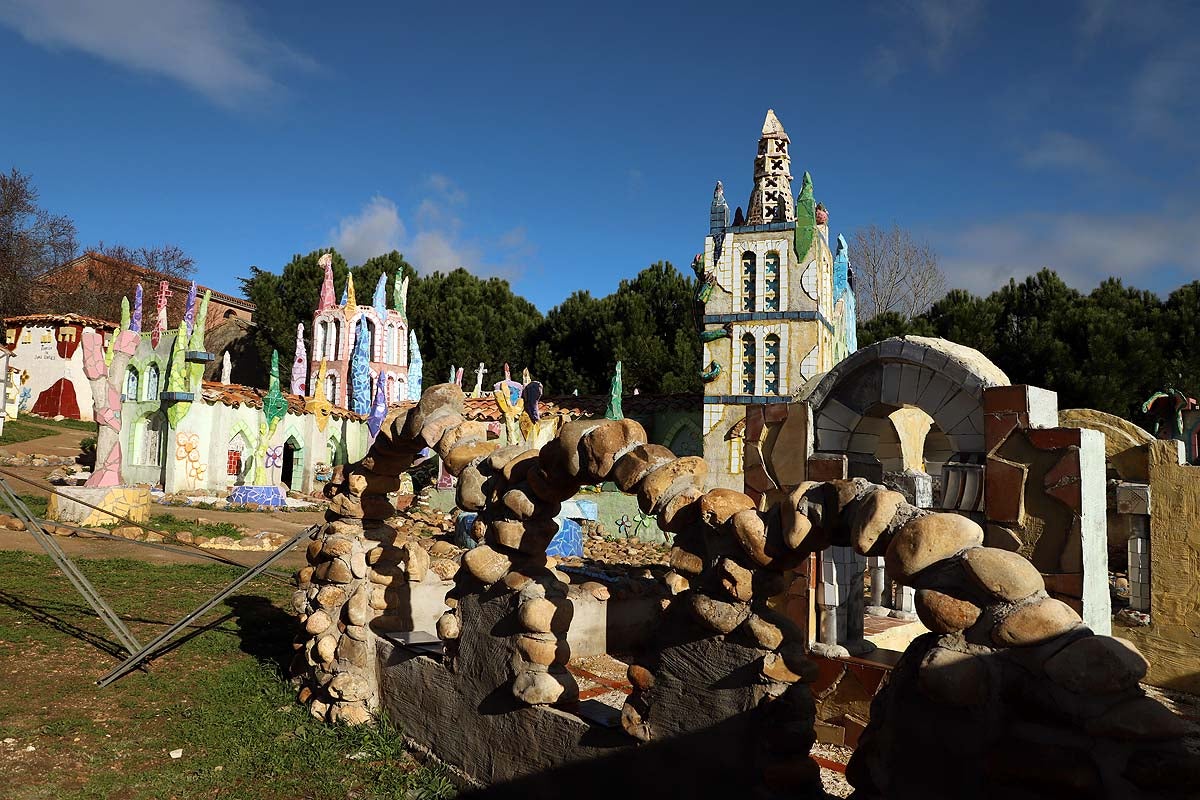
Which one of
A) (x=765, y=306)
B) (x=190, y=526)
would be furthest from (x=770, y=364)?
(x=190, y=526)

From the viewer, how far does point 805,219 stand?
18031mm

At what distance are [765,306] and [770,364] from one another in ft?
4.69

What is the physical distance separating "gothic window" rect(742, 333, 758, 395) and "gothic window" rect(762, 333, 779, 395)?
0.26 meters

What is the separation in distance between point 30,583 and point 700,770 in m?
9.96

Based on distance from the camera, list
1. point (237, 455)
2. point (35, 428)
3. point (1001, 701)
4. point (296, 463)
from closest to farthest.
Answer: point (1001, 701) < point (237, 455) < point (296, 463) < point (35, 428)

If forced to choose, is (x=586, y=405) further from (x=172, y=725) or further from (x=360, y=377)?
(x=172, y=725)

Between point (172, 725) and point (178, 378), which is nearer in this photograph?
point (172, 725)

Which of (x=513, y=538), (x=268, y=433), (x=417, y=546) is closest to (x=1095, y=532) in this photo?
(x=513, y=538)

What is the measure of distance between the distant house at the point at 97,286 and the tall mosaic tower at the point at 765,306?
31.0 meters

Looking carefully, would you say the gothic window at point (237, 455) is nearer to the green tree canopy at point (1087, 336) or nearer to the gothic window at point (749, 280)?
the gothic window at point (749, 280)

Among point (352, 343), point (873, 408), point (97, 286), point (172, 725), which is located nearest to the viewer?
point (172, 725)

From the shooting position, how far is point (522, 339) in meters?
36.7

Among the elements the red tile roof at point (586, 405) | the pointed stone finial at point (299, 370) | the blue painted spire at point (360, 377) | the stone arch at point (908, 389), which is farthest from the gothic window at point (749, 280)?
the pointed stone finial at point (299, 370)

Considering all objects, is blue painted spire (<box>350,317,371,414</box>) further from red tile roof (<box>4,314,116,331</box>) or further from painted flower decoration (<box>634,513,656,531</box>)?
painted flower decoration (<box>634,513,656,531</box>)
